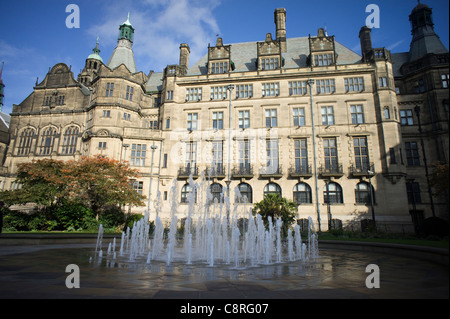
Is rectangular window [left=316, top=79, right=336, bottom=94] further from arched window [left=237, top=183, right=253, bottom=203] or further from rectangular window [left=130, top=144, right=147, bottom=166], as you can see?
rectangular window [left=130, top=144, right=147, bottom=166]

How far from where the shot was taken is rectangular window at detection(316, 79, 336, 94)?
31.5m

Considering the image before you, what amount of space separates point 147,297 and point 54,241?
1354 cm

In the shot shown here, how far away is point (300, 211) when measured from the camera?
2802 centimetres

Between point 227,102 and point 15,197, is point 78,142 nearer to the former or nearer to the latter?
point 15,197

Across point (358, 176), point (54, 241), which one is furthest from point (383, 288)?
point (358, 176)

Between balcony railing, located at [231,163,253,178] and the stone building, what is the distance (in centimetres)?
13

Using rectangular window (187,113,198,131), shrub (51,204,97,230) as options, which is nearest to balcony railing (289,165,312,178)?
rectangular window (187,113,198,131)

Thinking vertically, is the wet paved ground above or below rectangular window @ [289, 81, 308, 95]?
below

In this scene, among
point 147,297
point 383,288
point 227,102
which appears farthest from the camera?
point 227,102

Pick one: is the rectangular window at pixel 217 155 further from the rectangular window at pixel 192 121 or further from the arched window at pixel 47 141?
the arched window at pixel 47 141

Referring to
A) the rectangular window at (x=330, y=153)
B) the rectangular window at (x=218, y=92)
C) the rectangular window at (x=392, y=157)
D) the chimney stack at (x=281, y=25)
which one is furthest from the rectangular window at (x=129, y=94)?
the rectangular window at (x=392, y=157)

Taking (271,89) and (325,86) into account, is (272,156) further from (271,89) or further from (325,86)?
(325,86)

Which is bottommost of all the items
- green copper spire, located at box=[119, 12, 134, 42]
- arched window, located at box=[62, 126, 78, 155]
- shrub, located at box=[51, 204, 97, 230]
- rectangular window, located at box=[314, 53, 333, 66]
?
shrub, located at box=[51, 204, 97, 230]

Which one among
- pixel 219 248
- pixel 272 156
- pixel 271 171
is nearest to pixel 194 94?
pixel 272 156
